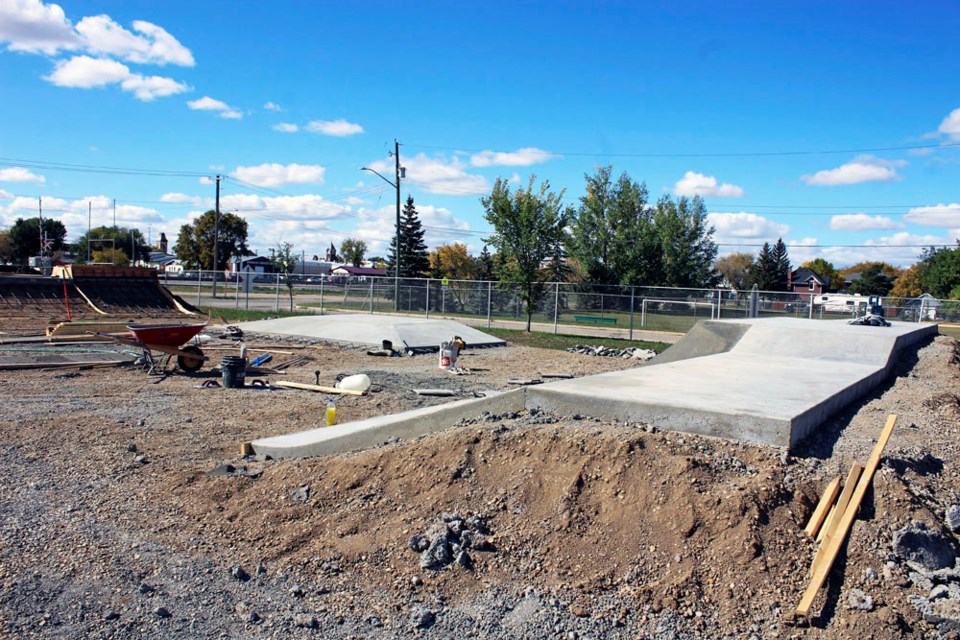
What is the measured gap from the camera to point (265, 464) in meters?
7.29

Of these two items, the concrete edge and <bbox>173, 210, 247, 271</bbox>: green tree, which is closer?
the concrete edge

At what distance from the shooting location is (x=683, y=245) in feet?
172

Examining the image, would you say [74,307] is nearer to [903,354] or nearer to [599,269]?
[903,354]

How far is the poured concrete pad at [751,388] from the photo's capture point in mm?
6113

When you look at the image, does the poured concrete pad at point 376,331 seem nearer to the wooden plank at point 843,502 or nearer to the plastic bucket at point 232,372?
the plastic bucket at point 232,372

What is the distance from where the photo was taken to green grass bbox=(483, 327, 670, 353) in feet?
74.5

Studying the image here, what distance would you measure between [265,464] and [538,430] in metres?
2.94

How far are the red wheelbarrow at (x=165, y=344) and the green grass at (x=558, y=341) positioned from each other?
11.4m

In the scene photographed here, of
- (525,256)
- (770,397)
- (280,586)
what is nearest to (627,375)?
(770,397)

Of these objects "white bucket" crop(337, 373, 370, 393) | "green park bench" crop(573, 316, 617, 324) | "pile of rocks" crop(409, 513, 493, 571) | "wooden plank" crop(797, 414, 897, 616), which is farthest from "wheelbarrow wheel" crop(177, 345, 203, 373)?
"green park bench" crop(573, 316, 617, 324)

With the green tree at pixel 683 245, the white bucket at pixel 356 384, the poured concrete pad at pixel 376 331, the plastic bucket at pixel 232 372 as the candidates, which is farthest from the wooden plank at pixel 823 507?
the green tree at pixel 683 245

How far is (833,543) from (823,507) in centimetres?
40

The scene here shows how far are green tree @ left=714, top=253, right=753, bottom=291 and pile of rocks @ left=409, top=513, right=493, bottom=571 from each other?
85299 millimetres

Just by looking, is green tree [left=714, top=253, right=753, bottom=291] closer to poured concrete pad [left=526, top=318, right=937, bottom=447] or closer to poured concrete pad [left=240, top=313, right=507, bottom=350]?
poured concrete pad [left=240, top=313, right=507, bottom=350]
